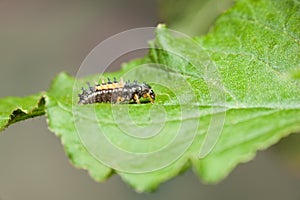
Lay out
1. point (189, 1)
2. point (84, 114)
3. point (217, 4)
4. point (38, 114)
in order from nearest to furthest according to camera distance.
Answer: point (84, 114) < point (38, 114) < point (217, 4) < point (189, 1)

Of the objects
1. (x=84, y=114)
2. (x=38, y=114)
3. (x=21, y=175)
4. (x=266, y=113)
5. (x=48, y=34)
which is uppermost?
(x=48, y=34)

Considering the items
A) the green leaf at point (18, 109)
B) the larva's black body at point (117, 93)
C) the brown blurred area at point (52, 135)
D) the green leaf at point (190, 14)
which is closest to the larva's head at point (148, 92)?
the larva's black body at point (117, 93)

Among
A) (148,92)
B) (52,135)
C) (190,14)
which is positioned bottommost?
(148,92)

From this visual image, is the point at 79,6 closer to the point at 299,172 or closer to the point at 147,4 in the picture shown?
the point at 147,4

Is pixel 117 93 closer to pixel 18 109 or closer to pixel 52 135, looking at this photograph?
pixel 18 109

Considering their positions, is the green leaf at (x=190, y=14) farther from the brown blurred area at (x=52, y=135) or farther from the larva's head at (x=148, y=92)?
the brown blurred area at (x=52, y=135)

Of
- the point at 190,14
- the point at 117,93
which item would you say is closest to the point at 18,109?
the point at 117,93

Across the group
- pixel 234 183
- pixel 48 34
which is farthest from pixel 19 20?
pixel 234 183
